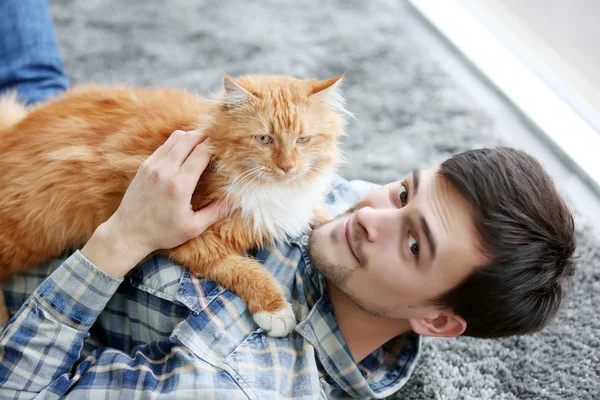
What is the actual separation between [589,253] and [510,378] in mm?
616

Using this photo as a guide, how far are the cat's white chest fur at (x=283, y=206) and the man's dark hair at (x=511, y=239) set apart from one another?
0.41 meters

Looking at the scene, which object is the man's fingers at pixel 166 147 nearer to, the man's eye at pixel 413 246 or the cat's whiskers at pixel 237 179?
the cat's whiskers at pixel 237 179

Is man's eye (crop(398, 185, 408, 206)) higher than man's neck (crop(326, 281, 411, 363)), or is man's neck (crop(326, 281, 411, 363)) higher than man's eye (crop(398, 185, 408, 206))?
man's eye (crop(398, 185, 408, 206))

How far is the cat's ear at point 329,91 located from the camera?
1495 millimetres

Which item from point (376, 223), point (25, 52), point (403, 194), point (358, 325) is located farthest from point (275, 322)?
point (25, 52)

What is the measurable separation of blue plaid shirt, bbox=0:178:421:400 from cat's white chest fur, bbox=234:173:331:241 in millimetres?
116

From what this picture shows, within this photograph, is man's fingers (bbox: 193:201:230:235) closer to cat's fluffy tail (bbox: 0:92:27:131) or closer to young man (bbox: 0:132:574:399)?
young man (bbox: 0:132:574:399)

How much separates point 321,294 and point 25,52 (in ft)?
5.09

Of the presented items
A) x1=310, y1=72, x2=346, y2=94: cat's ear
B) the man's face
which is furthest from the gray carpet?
x1=310, y1=72, x2=346, y2=94: cat's ear

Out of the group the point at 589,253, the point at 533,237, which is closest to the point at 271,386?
the point at 533,237

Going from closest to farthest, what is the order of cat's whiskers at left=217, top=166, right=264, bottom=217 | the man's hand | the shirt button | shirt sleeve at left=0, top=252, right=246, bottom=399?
shirt sleeve at left=0, top=252, right=246, bottom=399
the man's hand
cat's whiskers at left=217, top=166, right=264, bottom=217
the shirt button

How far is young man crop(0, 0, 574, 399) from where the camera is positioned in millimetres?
1336

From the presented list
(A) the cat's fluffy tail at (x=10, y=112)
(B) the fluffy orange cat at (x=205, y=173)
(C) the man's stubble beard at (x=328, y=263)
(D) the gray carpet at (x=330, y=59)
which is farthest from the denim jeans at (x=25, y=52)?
(C) the man's stubble beard at (x=328, y=263)

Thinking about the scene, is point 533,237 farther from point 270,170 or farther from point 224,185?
point 224,185
